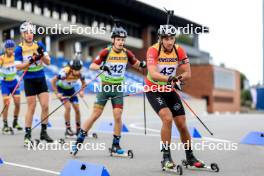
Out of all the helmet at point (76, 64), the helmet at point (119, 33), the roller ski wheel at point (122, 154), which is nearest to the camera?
the roller ski wheel at point (122, 154)

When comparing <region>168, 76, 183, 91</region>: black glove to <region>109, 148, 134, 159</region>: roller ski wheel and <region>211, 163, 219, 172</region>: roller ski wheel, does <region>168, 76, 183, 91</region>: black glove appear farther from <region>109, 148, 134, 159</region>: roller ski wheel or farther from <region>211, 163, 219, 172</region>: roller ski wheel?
<region>109, 148, 134, 159</region>: roller ski wheel

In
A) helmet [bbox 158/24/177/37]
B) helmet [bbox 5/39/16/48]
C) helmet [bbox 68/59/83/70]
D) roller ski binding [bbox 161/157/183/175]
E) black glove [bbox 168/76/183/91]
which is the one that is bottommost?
roller ski binding [bbox 161/157/183/175]

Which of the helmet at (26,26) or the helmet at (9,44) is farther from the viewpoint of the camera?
the helmet at (9,44)

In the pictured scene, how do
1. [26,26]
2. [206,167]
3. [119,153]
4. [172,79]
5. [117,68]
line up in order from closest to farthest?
[172,79] → [206,167] → [119,153] → [117,68] → [26,26]

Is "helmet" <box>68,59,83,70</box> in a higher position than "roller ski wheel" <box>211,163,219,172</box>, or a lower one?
higher

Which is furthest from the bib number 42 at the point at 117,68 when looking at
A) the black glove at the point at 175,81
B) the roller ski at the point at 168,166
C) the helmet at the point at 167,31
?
the roller ski at the point at 168,166

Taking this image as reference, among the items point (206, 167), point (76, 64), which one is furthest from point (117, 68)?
point (76, 64)

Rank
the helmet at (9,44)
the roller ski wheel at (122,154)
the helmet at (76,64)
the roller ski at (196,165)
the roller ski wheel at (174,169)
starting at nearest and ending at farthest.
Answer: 1. the roller ski wheel at (174,169)
2. the roller ski at (196,165)
3. the roller ski wheel at (122,154)
4. the helmet at (76,64)
5. the helmet at (9,44)

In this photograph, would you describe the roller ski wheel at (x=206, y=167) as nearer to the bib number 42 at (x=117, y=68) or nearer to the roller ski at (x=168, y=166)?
the roller ski at (x=168, y=166)

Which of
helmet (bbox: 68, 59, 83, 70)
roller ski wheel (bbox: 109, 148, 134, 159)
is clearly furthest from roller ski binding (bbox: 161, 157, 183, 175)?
helmet (bbox: 68, 59, 83, 70)

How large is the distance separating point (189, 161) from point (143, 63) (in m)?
2.41

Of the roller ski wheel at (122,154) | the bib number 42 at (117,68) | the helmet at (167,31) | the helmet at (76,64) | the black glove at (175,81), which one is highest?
the helmet at (167,31)

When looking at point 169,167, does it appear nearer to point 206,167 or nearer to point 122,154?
point 206,167

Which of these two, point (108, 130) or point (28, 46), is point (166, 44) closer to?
point (28, 46)
